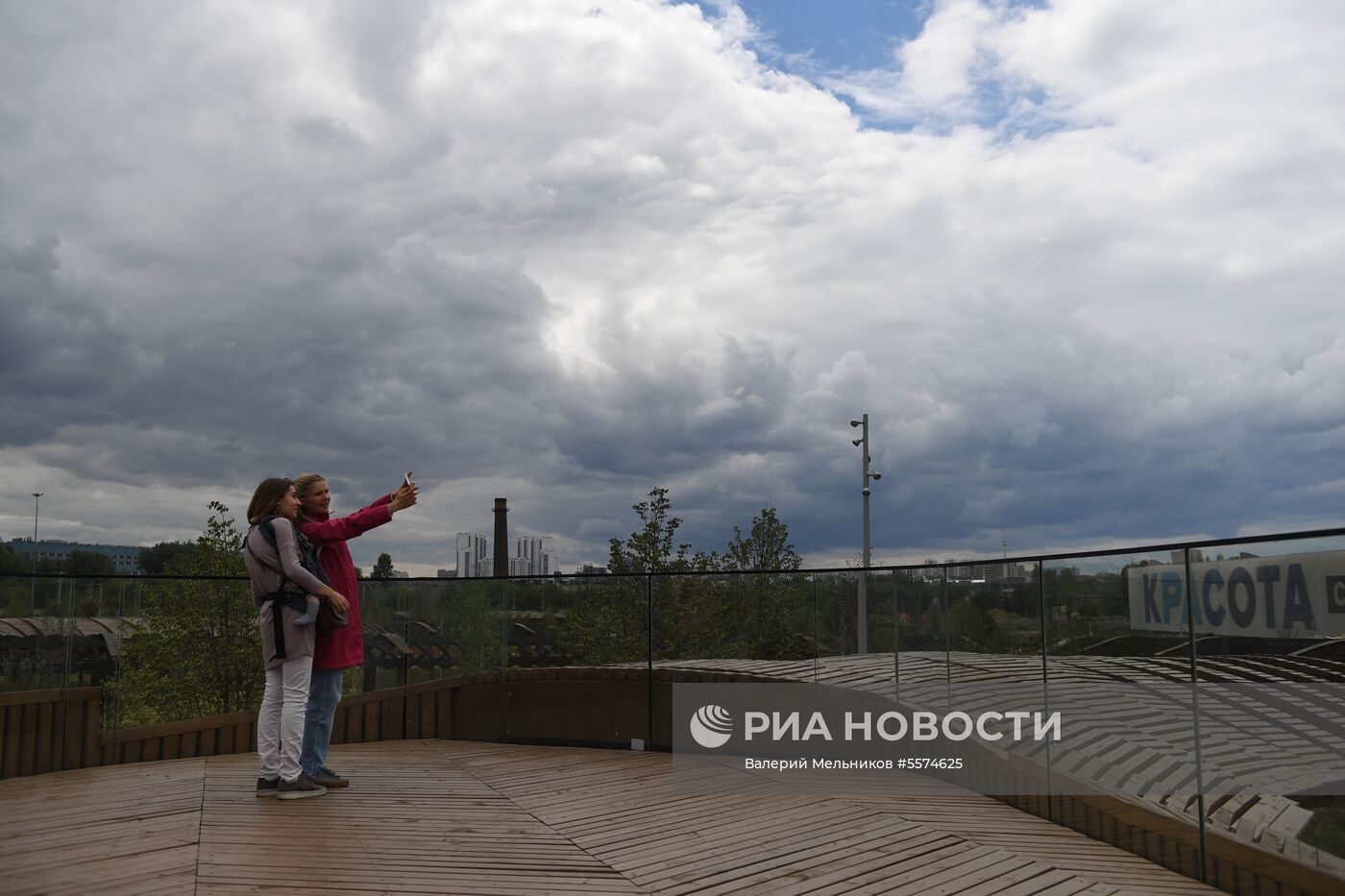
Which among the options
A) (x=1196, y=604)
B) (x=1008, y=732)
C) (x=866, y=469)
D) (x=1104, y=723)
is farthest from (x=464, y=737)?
(x=866, y=469)

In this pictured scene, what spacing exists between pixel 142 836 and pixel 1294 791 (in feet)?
14.5

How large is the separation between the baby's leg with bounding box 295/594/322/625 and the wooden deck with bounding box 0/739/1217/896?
88 cm

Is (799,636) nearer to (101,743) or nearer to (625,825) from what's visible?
(625,825)

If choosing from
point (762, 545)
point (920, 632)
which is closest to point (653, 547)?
point (762, 545)

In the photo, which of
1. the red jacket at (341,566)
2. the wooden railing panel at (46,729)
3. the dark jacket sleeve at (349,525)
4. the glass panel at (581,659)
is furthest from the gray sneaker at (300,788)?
the glass panel at (581,659)

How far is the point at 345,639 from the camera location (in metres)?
5.28

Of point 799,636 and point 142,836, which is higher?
point 799,636

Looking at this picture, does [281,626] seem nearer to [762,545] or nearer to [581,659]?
[581,659]

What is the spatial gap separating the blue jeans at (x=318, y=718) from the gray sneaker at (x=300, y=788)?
0.40 ft

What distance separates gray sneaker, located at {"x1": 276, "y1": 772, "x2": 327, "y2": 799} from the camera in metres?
4.96

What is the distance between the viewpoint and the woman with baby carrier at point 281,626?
492cm

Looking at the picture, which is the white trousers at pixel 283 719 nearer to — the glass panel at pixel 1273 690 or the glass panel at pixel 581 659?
the glass panel at pixel 581 659

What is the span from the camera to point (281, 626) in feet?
16.4

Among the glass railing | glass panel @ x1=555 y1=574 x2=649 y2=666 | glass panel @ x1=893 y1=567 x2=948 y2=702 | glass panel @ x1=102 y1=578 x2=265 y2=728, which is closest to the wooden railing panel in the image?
the glass railing
